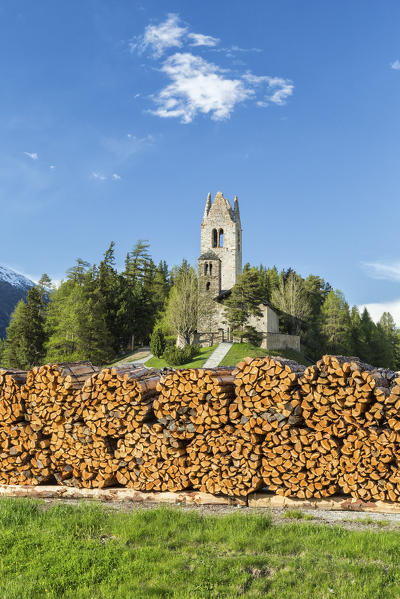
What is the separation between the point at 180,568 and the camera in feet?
16.3

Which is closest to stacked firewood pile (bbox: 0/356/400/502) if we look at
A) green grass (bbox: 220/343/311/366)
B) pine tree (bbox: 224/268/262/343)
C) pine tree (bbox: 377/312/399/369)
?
green grass (bbox: 220/343/311/366)

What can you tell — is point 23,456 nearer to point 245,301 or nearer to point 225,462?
point 225,462

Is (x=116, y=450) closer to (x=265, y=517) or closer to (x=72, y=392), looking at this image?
(x=72, y=392)

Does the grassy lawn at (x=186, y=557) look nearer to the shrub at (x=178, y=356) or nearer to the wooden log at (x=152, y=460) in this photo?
the wooden log at (x=152, y=460)

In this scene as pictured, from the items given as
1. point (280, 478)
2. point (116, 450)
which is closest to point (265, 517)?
point (280, 478)

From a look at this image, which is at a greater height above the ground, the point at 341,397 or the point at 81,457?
the point at 341,397

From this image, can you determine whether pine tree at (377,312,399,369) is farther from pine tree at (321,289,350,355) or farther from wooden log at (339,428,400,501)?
wooden log at (339,428,400,501)

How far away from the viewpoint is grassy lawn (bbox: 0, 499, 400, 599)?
4559 mm

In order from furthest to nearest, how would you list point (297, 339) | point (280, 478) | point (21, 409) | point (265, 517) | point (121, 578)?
1. point (297, 339)
2. point (21, 409)
3. point (280, 478)
4. point (265, 517)
5. point (121, 578)

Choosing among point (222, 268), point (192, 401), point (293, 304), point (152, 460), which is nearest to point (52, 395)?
point (152, 460)

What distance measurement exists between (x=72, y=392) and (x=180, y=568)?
4221mm

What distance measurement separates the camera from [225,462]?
753 centimetres

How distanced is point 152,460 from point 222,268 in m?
60.8

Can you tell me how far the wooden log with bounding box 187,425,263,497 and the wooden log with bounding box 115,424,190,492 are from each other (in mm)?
207
